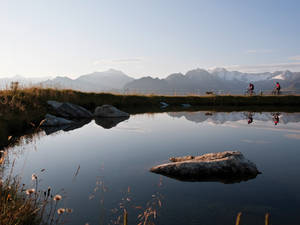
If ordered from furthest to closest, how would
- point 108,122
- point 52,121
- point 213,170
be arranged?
1. point 108,122
2. point 52,121
3. point 213,170

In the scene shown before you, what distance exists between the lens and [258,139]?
38.2 feet

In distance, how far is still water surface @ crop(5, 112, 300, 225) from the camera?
467 cm

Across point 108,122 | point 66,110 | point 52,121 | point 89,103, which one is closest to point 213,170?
point 108,122

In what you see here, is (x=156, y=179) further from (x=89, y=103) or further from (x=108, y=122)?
(x=89, y=103)

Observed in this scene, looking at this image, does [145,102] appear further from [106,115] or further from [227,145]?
[227,145]

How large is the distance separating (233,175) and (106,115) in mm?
14868

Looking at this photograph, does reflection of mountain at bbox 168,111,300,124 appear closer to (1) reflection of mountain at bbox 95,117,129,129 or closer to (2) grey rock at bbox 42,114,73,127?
(1) reflection of mountain at bbox 95,117,129,129

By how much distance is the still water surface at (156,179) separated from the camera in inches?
184

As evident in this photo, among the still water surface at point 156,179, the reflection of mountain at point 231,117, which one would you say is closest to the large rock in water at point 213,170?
the still water surface at point 156,179

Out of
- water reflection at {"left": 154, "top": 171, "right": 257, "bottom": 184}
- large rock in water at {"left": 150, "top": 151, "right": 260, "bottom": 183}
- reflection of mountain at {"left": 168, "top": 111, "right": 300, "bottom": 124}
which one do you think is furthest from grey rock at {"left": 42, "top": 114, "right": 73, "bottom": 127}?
water reflection at {"left": 154, "top": 171, "right": 257, "bottom": 184}

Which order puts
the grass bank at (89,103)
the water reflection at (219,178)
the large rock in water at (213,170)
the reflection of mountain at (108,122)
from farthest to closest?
the reflection of mountain at (108,122) → the grass bank at (89,103) → the large rock in water at (213,170) → the water reflection at (219,178)

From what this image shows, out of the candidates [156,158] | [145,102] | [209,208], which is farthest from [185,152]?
[145,102]

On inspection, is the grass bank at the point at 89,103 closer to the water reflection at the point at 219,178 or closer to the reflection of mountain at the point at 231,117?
the water reflection at the point at 219,178

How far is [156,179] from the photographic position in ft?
21.1
